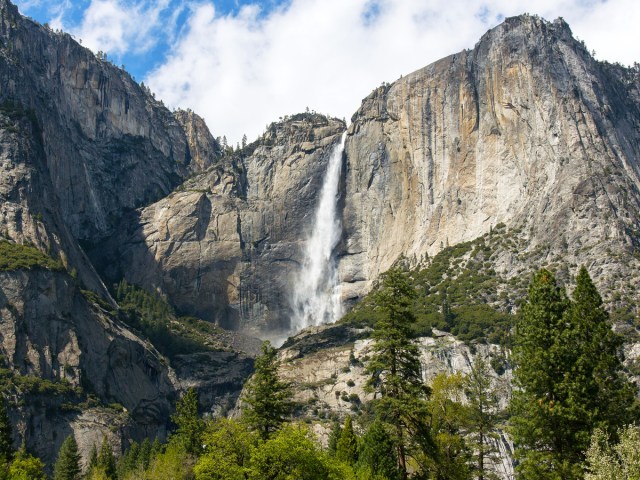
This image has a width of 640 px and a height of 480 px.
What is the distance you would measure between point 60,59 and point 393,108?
78120mm

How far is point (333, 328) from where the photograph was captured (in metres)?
122

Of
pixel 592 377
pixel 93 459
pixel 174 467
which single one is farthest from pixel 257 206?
pixel 592 377

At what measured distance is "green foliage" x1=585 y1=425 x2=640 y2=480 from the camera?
30.8 m

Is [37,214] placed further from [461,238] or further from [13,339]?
[461,238]

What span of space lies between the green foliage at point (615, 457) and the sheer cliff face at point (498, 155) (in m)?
79.0

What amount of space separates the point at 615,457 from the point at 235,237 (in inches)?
5101

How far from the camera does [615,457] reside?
109 feet

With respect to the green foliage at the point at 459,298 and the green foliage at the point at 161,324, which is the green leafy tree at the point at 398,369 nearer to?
the green foliage at the point at 459,298

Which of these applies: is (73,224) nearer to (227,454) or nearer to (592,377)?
(227,454)

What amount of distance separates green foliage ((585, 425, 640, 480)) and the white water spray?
117825 millimetres

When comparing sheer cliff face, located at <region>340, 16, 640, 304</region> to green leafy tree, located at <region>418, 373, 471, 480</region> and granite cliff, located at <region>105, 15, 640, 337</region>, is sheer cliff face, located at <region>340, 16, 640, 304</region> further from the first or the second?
green leafy tree, located at <region>418, 373, 471, 480</region>

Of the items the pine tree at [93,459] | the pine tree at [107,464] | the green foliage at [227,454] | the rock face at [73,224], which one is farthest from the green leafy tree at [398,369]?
the rock face at [73,224]

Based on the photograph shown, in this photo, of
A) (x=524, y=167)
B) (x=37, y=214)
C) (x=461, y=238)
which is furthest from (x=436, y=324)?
(x=37, y=214)

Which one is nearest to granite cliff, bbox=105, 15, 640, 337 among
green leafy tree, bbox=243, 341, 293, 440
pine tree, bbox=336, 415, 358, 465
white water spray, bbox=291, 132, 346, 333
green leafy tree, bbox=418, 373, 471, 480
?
white water spray, bbox=291, 132, 346, 333
